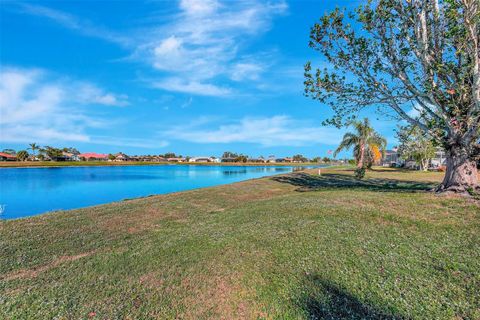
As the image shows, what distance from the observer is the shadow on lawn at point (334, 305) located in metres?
3.70

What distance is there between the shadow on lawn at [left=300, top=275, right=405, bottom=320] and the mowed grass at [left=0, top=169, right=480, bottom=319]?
18mm

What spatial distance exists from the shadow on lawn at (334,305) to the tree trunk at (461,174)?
344 inches

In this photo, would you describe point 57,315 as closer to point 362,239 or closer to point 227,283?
point 227,283

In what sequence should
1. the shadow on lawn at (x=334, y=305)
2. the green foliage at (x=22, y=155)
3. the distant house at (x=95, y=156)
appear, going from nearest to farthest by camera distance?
the shadow on lawn at (x=334, y=305)
the green foliage at (x=22, y=155)
the distant house at (x=95, y=156)

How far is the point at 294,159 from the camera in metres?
170

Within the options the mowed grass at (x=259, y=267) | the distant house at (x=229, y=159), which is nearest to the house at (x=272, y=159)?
the distant house at (x=229, y=159)

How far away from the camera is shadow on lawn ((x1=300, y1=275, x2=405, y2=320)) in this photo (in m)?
3.70

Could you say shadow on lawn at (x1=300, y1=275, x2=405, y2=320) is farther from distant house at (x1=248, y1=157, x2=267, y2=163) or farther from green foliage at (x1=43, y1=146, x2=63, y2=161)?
distant house at (x1=248, y1=157, x2=267, y2=163)

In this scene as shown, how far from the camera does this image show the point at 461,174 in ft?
32.7

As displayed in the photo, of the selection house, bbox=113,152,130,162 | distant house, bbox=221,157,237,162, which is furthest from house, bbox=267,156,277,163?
house, bbox=113,152,130,162

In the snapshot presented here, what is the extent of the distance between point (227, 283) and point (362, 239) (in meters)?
3.56

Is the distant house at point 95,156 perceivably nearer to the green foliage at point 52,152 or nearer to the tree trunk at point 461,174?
the green foliage at point 52,152

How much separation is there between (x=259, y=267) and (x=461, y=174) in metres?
10.1

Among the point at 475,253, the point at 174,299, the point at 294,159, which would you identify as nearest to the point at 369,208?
the point at 475,253
